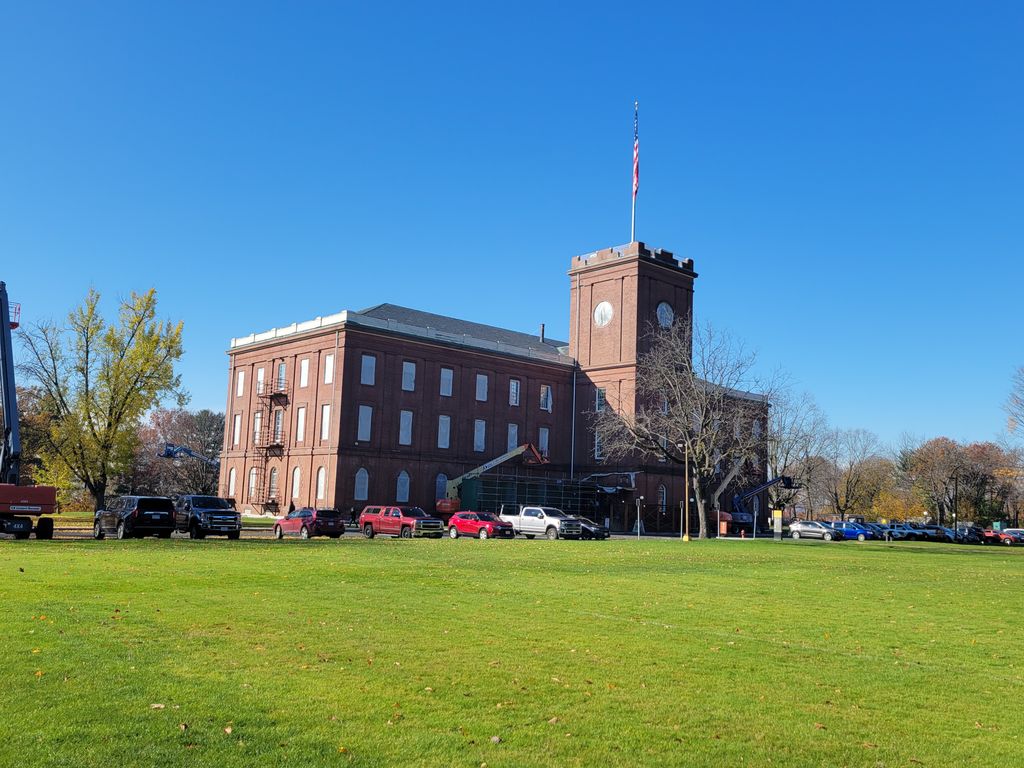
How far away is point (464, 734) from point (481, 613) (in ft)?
24.0

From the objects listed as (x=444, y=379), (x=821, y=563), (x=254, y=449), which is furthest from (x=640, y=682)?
(x=254, y=449)

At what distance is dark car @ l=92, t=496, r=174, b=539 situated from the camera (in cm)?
3472

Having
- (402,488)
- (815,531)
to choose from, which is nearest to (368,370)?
(402,488)

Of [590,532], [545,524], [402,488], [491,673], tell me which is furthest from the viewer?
[402,488]

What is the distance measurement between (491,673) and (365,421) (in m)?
55.5

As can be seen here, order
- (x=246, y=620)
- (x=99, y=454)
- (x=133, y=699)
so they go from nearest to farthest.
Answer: (x=133, y=699)
(x=246, y=620)
(x=99, y=454)

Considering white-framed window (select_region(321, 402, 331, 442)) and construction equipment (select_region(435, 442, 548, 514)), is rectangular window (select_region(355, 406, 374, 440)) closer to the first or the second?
white-framed window (select_region(321, 402, 331, 442))

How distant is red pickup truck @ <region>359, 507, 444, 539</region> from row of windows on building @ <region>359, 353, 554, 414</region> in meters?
19.3

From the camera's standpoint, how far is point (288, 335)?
68625 millimetres

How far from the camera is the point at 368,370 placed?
64.9 meters

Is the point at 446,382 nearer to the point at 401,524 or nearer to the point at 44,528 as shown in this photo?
the point at 401,524

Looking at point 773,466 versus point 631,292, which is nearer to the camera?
point 631,292

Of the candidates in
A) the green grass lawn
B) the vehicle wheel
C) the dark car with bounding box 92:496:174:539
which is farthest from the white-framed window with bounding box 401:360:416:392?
the green grass lawn

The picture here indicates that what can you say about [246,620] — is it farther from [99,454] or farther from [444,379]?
[444,379]
